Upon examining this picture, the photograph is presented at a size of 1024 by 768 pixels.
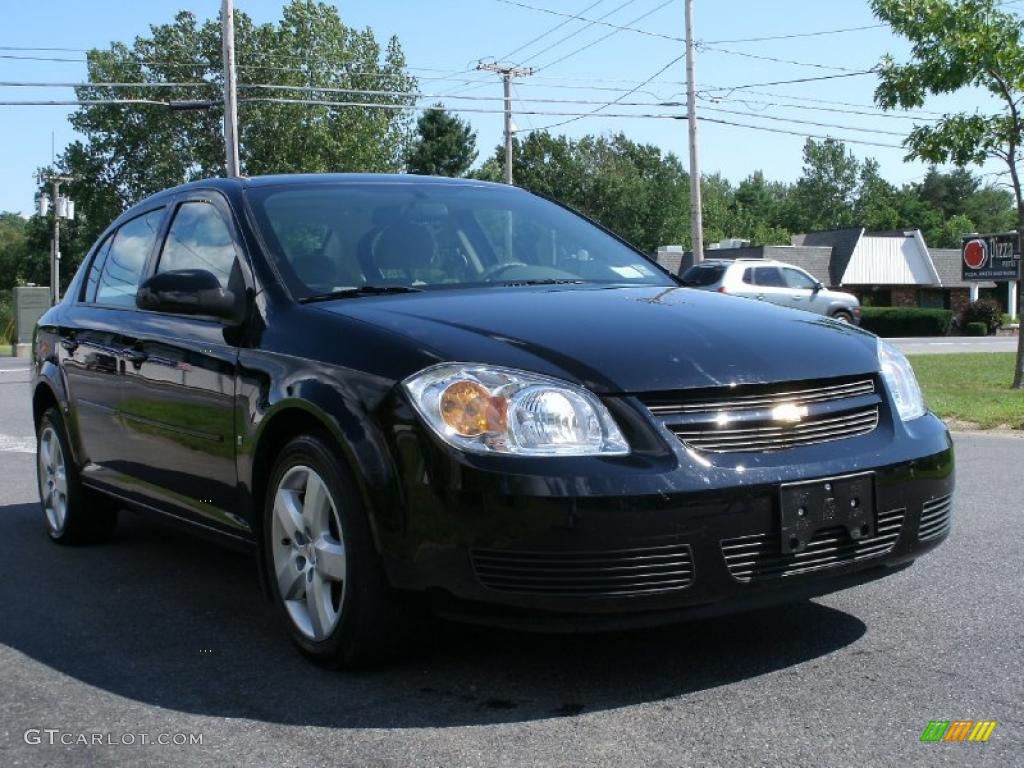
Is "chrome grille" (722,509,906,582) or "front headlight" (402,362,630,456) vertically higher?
"front headlight" (402,362,630,456)

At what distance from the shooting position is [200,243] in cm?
498

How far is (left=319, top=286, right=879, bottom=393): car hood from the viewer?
3504 mm

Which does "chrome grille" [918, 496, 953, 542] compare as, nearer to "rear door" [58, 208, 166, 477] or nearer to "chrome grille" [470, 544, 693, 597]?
"chrome grille" [470, 544, 693, 597]

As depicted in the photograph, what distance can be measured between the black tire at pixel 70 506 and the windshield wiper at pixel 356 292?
2.11 meters

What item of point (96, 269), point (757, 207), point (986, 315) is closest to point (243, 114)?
point (986, 315)

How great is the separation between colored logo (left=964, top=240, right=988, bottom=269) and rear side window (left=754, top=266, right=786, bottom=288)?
9.14m

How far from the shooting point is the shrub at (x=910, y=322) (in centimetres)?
4469

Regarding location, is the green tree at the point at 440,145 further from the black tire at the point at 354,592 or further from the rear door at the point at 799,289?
the black tire at the point at 354,592

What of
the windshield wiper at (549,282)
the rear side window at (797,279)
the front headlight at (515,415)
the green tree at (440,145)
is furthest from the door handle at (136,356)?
the green tree at (440,145)

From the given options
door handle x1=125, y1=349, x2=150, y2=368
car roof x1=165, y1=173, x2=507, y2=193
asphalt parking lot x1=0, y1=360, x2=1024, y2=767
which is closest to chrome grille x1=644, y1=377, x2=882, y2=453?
asphalt parking lot x1=0, y1=360, x2=1024, y2=767

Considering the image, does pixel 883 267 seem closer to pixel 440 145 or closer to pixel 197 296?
pixel 440 145

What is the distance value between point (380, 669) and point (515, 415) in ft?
3.13

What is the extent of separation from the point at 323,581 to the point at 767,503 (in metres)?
1.37

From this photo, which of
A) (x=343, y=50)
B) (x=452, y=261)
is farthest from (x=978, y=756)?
(x=343, y=50)
